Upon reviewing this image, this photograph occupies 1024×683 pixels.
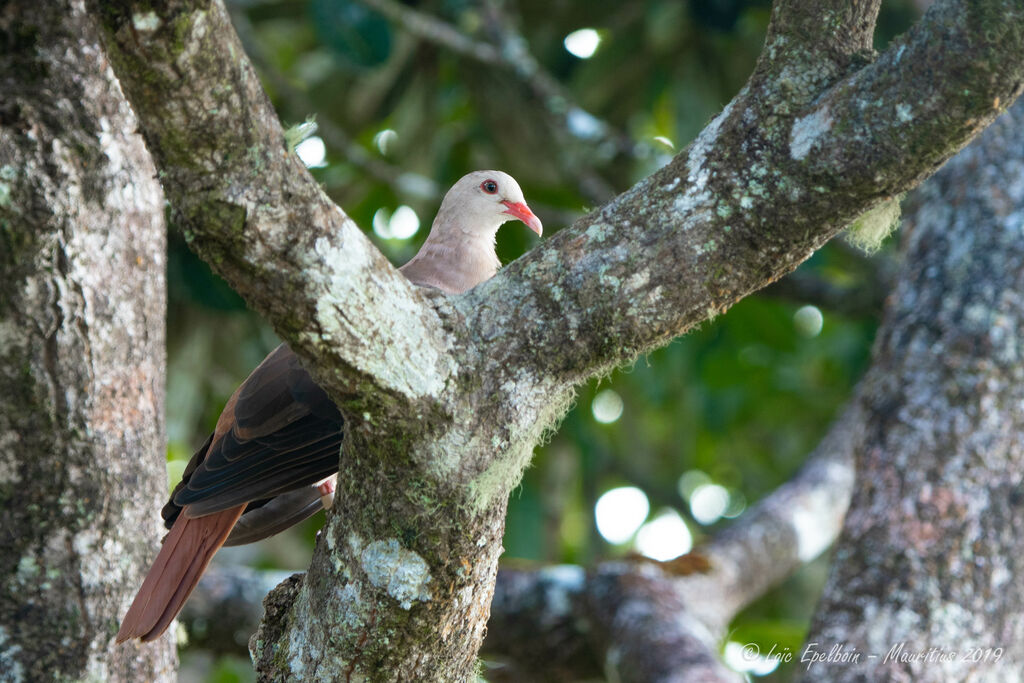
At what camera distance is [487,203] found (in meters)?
2.80

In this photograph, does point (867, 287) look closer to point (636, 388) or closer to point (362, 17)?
point (636, 388)

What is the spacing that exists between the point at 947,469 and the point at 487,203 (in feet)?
4.51

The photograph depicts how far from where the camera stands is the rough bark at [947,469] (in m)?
2.47

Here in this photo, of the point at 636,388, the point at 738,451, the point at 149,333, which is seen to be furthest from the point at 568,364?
the point at 738,451

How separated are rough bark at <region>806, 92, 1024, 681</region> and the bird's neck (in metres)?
→ 1.15

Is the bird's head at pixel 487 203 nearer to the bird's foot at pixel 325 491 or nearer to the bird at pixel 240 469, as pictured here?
the bird at pixel 240 469

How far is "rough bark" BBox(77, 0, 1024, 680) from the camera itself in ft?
5.04

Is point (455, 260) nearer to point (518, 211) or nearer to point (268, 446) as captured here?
point (518, 211)

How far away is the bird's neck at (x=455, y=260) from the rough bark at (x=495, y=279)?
78 cm

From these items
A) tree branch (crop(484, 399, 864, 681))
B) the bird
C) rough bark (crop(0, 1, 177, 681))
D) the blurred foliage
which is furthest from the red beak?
the blurred foliage

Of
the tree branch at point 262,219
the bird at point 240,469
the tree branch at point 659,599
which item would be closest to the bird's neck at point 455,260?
the bird at point 240,469

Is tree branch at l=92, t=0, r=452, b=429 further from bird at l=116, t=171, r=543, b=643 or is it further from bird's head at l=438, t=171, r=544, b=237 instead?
bird's head at l=438, t=171, r=544, b=237

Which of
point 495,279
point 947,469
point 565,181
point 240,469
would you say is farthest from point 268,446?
point 565,181

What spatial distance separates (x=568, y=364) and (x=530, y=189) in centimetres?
325
